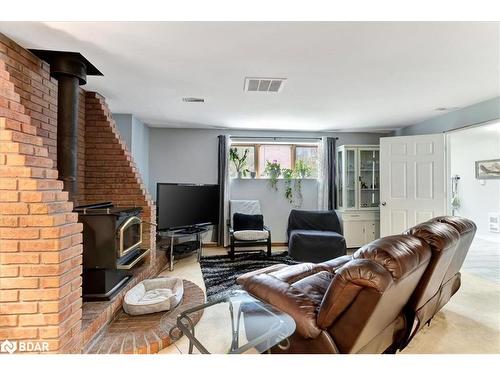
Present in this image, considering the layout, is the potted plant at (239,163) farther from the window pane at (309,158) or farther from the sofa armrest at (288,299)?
the sofa armrest at (288,299)

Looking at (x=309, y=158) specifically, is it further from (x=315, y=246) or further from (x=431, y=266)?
(x=431, y=266)

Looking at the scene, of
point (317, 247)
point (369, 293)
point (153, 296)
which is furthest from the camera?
point (317, 247)

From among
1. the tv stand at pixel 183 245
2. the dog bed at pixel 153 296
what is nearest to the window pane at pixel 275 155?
the tv stand at pixel 183 245

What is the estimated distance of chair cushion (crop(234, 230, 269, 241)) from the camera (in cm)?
417

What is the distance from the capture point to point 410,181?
4.22 meters

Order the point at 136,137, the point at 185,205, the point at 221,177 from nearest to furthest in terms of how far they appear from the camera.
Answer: the point at 185,205, the point at 136,137, the point at 221,177

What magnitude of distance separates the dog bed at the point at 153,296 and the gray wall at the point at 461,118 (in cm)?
407

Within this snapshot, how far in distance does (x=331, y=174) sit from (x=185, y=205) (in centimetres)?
272

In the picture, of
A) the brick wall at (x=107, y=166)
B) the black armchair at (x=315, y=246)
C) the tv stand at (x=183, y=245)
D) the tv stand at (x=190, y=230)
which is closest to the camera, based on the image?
the brick wall at (x=107, y=166)

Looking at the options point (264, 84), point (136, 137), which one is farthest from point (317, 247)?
point (136, 137)

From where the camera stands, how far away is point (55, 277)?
1.50m

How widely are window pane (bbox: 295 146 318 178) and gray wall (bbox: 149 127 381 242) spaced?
0.64 feet

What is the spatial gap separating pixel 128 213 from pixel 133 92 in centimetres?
141

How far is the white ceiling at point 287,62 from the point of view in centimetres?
179
